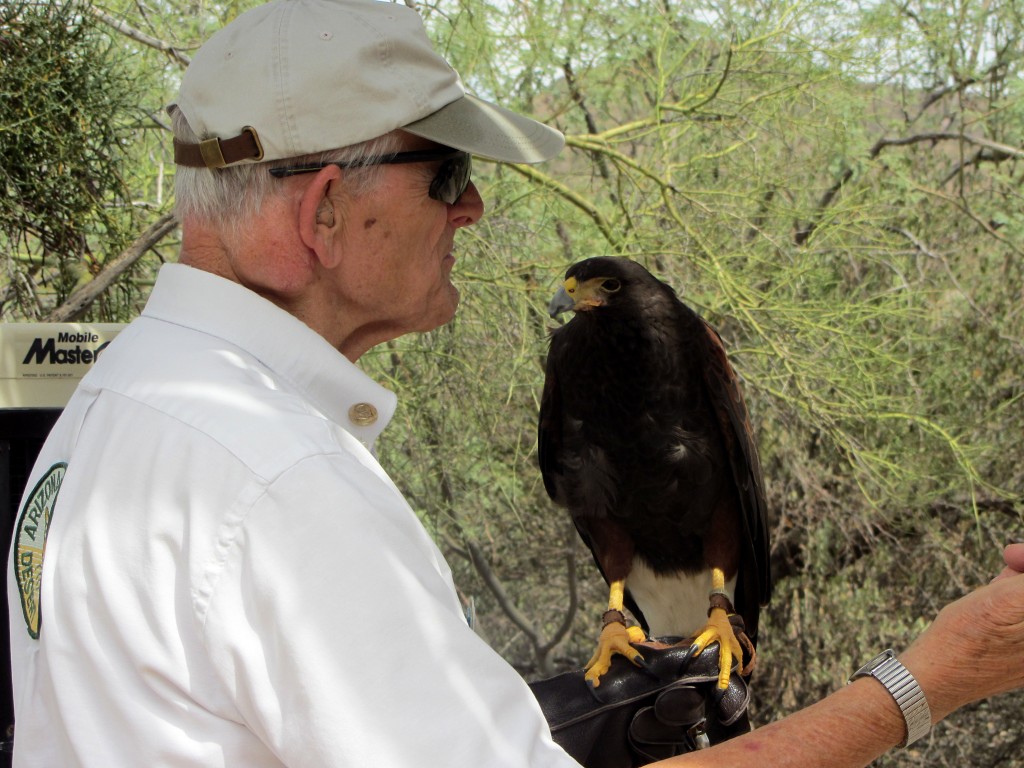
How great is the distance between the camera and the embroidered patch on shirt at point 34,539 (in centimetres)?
129

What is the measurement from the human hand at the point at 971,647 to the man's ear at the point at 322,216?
3.43 ft

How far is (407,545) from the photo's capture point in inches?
44.9

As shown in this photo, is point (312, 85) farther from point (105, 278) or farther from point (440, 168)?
point (105, 278)

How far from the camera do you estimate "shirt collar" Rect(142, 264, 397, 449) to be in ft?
4.52

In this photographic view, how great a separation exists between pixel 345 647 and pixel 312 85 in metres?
0.76

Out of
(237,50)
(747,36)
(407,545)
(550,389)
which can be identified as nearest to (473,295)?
(550,389)

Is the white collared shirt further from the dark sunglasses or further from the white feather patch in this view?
the white feather patch

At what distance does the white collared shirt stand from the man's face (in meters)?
0.34

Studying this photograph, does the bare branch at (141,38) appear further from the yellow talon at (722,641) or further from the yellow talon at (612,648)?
the yellow talon at (722,641)

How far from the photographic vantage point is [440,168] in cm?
157

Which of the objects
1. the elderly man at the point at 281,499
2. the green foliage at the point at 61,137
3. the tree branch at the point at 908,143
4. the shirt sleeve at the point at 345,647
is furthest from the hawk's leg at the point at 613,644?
the tree branch at the point at 908,143

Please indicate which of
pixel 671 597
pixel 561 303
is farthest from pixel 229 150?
pixel 671 597

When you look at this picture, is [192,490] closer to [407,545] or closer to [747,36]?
[407,545]

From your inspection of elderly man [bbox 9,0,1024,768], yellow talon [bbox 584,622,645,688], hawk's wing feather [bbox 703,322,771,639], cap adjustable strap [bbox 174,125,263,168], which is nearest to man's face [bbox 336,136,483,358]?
elderly man [bbox 9,0,1024,768]
